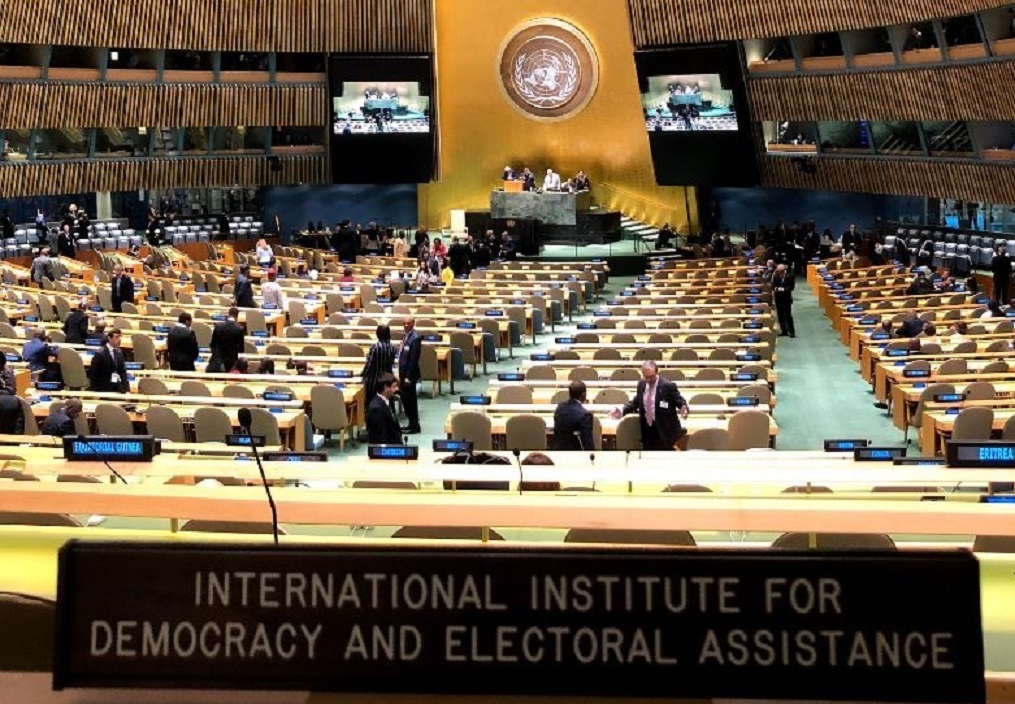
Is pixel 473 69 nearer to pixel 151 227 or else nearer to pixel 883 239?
pixel 151 227

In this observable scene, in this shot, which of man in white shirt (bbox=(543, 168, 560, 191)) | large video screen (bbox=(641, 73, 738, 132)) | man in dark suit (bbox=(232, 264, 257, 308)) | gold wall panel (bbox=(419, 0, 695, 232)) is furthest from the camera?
gold wall panel (bbox=(419, 0, 695, 232))

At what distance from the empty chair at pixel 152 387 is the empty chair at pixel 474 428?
340cm

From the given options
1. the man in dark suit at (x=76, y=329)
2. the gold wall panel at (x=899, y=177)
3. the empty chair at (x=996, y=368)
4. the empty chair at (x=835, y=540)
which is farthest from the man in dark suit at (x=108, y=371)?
the gold wall panel at (x=899, y=177)

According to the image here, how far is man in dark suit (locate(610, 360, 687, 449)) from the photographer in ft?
38.2

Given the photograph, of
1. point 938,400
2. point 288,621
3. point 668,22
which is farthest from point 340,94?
point 288,621

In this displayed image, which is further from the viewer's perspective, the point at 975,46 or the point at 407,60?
the point at 407,60

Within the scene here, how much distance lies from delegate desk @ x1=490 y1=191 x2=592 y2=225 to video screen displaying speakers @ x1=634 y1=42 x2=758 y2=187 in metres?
2.69

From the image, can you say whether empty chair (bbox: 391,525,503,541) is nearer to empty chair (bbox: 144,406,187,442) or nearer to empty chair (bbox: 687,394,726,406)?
empty chair (bbox: 144,406,187,442)

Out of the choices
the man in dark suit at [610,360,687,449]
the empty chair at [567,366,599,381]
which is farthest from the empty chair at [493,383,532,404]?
the man in dark suit at [610,360,687,449]

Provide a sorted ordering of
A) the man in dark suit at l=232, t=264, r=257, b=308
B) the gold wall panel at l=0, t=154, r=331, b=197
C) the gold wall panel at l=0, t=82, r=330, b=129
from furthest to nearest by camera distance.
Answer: the gold wall panel at l=0, t=154, r=331, b=197, the gold wall panel at l=0, t=82, r=330, b=129, the man in dark suit at l=232, t=264, r=257, b=308

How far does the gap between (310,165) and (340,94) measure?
216 centimetres

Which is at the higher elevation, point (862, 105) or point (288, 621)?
point (862, 105)

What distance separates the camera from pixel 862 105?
29.9m

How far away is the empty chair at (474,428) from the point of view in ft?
41.1
